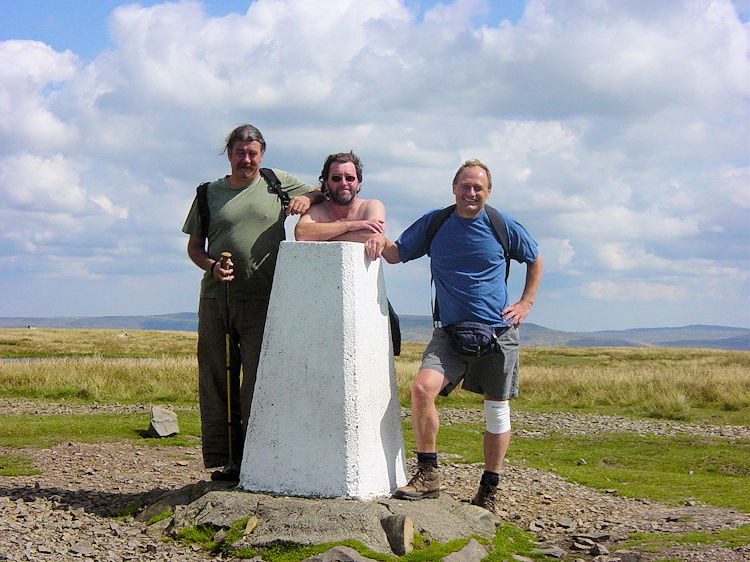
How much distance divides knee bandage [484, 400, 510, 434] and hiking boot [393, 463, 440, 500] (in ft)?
2.27

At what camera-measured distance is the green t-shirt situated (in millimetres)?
6738

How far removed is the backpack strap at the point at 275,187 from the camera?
270 inches

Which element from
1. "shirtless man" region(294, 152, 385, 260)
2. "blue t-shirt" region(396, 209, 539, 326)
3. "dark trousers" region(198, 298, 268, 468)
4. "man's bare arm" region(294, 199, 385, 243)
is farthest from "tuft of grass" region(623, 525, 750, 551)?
"dark trousers" region(198, 298, 268, 468)

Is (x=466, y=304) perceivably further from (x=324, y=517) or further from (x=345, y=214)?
(x=324, y=517)

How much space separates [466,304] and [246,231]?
203cm

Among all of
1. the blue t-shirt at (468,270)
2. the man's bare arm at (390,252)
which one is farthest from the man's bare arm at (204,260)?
the blue t-shirt at (468,270)

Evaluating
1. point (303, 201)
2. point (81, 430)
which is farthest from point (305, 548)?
point (81, 430)

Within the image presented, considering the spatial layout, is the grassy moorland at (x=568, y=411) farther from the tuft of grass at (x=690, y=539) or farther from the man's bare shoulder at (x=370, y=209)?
the man's bare shoulder at (x=370, y=209)

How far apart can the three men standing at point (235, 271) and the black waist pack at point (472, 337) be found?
1.69 meters

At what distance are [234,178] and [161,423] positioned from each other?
229 inches

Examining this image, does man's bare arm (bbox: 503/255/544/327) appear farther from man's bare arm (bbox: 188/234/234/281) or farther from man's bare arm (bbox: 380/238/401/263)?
man's bare arm (bbox: 188/234/234/281)

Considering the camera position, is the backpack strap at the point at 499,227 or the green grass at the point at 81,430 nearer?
the backpack strap at the point at 499,227

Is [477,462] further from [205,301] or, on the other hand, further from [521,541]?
[205,301]

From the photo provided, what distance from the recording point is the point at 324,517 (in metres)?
5.81
